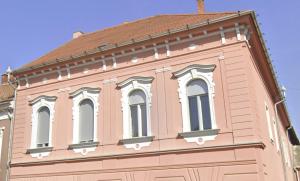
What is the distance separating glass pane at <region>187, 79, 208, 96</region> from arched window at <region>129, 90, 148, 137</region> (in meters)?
1.91

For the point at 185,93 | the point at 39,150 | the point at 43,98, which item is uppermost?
the point at 43,98

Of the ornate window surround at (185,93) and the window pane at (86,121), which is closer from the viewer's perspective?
the ornate window surround at (185,93)

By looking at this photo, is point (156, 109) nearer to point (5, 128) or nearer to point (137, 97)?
point (137, 97)

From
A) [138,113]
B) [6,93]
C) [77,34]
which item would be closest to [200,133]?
[138,113]

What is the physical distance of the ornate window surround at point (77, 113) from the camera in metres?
14.3

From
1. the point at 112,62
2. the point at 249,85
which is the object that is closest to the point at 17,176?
the point at 112,62

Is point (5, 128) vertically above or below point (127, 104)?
above

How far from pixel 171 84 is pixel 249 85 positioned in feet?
9.48

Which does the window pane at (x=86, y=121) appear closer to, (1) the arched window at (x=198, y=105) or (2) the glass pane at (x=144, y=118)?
(2) the glass pane at (x=144, y=118)

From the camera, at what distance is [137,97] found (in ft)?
46.1

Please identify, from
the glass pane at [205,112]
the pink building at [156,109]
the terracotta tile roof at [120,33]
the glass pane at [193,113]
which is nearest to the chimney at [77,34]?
the terracotta tile roof at [120,33]

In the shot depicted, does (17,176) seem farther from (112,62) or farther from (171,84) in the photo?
(171,84)

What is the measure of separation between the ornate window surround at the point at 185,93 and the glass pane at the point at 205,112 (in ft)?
0.80

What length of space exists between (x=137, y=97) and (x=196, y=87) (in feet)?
8.11
